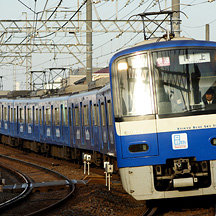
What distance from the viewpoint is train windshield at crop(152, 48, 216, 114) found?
339 inches

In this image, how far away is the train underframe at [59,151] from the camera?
16859 millimetres

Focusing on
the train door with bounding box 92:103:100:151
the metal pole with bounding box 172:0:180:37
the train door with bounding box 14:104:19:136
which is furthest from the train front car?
the train door with bounding box 14:104:19:136

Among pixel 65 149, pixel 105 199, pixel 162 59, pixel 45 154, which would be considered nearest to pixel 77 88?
pixel 65 149

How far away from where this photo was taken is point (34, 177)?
16.5 meters

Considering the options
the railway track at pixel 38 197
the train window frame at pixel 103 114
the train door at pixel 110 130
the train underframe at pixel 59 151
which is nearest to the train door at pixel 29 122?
the train underframe at pixel 59 151

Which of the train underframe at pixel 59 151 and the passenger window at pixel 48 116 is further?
the passenger window at pixel 48 116

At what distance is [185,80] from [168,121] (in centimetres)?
73

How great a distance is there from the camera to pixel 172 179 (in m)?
8.56

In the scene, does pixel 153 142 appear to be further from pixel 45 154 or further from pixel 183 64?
pixel 45 154

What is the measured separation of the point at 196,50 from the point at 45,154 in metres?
17.5

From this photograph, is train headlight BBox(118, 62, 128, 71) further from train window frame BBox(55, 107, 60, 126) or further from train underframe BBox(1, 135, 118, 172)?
train window frame BBox(55, 107, 60, 126)

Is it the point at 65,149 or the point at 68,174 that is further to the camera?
the point at 65,149

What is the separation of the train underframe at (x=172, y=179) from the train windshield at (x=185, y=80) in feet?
2.90

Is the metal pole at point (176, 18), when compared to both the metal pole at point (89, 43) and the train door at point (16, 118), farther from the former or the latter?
the train door at point (16, 118)
